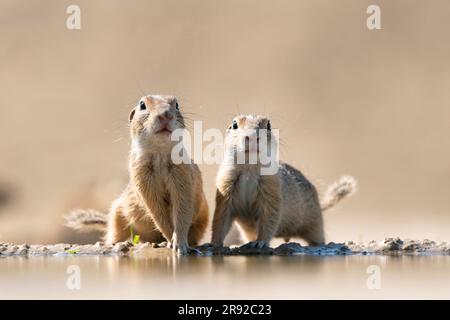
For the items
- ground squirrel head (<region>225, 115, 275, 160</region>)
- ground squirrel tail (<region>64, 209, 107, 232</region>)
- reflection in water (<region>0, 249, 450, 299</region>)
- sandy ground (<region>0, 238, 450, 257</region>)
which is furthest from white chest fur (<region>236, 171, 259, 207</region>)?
ground squirrel tail (<region>64, 209, 107, 232</region>)

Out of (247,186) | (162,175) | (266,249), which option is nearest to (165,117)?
(162,175)

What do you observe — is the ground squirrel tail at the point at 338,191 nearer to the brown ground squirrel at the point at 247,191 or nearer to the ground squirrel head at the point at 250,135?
the brown ground squirrel at the point at 247,191

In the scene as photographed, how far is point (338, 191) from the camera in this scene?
15016 mm

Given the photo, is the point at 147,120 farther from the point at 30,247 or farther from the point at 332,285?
the point at 332,285

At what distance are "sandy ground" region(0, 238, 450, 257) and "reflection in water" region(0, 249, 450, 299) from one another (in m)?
0.45

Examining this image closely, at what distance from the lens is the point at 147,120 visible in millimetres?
10992

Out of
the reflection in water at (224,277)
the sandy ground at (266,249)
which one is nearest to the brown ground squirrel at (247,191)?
the sandy ground at (266,249)

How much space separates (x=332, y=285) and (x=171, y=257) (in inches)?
119

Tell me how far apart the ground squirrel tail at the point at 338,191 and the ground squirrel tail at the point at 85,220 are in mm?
3882

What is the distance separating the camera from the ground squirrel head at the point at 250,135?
11.3 meters

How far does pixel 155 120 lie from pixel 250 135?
128cm

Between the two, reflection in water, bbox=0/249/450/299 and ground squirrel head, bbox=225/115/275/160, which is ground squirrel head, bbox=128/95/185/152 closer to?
ground squirrel head, bbox=225/115/275/160

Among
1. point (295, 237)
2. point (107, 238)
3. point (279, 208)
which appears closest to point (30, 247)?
point (107, 238)

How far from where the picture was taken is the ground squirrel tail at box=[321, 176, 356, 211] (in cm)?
1493
